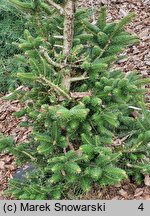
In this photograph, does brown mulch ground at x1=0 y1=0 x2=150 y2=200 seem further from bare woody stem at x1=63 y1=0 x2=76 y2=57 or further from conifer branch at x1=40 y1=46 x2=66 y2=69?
bare woody stem at x1=63 y1=0 x2=76 y2=57

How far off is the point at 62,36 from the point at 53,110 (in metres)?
0.70

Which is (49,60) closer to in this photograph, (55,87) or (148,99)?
(55,87)

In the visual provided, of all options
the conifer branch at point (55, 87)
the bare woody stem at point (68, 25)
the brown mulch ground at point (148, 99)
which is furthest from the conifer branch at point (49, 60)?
the brown mulch ground at point (148, 99)

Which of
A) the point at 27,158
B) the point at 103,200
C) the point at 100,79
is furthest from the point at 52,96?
the point at 103,200

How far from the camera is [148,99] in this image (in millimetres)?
4645

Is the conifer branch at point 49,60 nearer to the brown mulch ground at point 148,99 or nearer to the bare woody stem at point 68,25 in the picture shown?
the bare woody stem at point 68,25

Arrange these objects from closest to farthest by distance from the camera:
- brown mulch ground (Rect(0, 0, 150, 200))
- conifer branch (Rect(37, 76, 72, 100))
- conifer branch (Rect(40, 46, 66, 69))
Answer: conifer branch (Rect(37, 76, 72, 100)) < conifer branch (Rect(40, 46, 66, 69)) < brown mulch ground (Rect(0, 0, 150, 200))

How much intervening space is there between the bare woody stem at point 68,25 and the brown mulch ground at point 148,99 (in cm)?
133

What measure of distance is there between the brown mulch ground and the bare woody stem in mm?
1328

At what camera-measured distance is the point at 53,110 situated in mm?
3020

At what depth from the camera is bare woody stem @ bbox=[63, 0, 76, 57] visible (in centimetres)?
320

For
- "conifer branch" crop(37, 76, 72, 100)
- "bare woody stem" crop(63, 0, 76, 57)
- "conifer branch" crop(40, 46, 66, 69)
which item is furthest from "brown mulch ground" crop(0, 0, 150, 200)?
"bare woody stem" crop(63, 0, 76, 57)

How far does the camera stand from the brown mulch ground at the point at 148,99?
369 cm

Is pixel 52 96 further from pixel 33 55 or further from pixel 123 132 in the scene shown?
pixel 123 132
